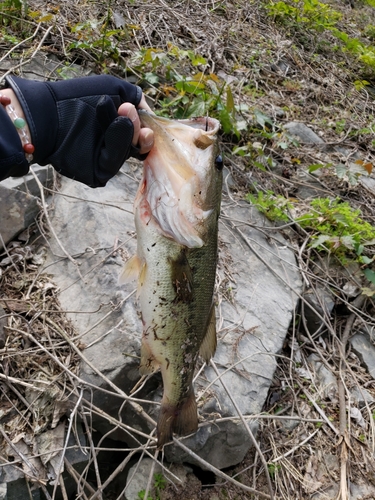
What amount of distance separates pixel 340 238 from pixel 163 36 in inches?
→ 146

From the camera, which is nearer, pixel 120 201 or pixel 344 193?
pixel 120 201

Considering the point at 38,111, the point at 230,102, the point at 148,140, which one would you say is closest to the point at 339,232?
the point at 230,102

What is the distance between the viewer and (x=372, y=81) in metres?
9.04

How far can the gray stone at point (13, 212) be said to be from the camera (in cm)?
354

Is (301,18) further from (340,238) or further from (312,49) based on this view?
(340,238)

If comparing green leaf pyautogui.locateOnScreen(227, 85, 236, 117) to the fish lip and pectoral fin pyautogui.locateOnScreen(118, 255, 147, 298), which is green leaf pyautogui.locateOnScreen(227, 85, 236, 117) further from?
pectoral fin pyautogui.locateOnScreen(118, 255, 147, 298)

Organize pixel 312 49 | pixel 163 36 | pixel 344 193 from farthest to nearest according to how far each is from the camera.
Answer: pixel 312 49 < pixel 163 36 < pixel 344 193

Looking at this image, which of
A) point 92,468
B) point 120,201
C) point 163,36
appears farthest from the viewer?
point 163,36

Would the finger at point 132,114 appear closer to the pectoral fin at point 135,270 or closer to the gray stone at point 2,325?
the pectoral fin at point 135,270

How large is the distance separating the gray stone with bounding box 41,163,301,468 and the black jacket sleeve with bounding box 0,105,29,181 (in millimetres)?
1409

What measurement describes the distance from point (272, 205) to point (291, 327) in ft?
4.27

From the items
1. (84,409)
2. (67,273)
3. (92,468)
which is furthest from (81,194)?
(92,468)

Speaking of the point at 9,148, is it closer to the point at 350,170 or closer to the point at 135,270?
the point at 135,270

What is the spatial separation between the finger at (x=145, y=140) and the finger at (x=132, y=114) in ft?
0.06
